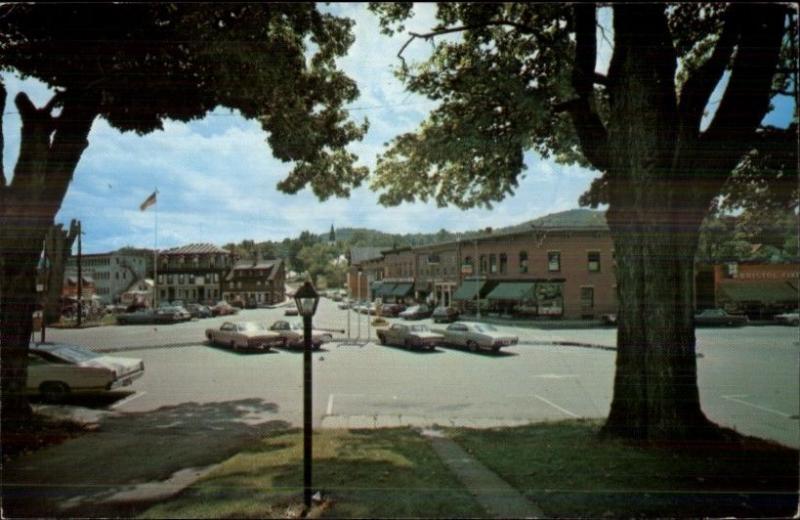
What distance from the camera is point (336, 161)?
11.6 meters

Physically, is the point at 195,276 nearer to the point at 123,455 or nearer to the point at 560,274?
the point at 560,274

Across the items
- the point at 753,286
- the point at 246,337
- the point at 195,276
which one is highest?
the point at 195,276

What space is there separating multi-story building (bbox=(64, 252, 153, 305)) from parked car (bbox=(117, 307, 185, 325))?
19.0 feet

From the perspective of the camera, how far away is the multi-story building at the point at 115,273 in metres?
38.7

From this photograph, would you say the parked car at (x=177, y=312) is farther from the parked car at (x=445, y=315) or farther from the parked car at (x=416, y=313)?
the parked car at (x=445, y=315)

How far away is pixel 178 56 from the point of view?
802 centimetres

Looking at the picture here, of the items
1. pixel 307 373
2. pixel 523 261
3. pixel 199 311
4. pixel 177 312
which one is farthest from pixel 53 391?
pixel 199 311

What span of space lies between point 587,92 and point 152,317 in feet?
113

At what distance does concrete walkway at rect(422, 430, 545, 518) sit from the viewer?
15.3 feet

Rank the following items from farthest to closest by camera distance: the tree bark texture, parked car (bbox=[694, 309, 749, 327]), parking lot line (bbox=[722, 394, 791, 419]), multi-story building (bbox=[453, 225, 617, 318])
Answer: multi-story building (bbox=[453, 225, 617, 318])
parked car (bbox=[694, 309, 749, 327])
parking lot line (bbox=[722, 394, 791, 419])
the tree bark texture

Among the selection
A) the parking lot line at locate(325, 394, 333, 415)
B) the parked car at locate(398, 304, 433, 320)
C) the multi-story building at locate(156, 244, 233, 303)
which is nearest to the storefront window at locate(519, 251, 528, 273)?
the parked car at locate(398, 304, 433, 320)

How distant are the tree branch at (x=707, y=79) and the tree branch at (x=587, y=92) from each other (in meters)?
1.12

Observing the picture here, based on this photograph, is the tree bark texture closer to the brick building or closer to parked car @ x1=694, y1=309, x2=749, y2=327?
parked car @ x1=694, y1=309, x2=749, y2=327

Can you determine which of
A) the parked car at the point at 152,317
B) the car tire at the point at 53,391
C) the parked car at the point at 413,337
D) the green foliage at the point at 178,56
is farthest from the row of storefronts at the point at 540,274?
the green foliage at the point at 178,56
